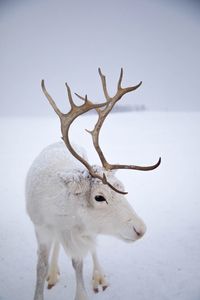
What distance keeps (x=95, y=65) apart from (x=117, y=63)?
0.46 meters

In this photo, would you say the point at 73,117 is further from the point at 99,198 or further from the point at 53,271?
the point at 53,271

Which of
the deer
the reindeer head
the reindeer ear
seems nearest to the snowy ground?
the deer

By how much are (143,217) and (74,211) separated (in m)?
2.65

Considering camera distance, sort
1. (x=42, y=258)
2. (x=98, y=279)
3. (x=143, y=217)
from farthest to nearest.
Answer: (x=143, y=217), (x=98, y=279), (x=42, y=258)

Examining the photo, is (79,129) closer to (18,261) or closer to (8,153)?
(8,153)

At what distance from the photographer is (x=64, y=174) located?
237 cm

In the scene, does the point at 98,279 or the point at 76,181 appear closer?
the point at 76,181

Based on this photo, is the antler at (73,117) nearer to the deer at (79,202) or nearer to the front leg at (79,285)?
the deer at (79,202)

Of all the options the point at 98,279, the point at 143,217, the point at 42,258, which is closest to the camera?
the point at 42,258

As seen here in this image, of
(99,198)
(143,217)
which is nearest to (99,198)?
(99,198)

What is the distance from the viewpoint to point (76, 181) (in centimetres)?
233

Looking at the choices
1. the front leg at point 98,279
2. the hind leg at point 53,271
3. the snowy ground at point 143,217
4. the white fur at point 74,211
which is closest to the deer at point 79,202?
the white fur at point 74,211

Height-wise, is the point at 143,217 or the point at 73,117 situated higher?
the point at 73,117

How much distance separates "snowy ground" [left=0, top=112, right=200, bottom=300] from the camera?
10.0 feet
